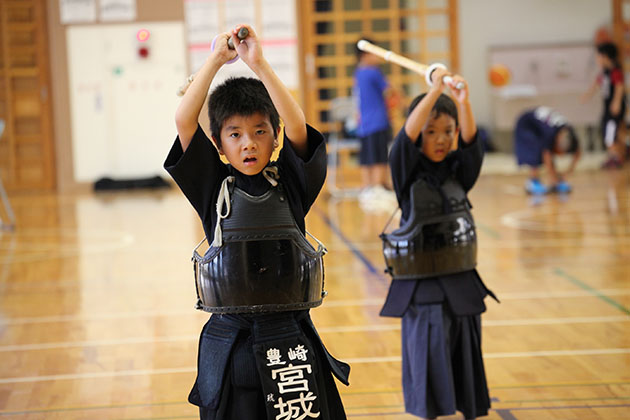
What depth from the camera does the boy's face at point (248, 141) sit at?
1.60 metres

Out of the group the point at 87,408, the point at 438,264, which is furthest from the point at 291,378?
the point at 87,408

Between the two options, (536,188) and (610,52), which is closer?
(536,188)

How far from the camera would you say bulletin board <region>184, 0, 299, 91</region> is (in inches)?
379

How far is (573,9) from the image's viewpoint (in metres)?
12.2

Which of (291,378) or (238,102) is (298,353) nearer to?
(291,378)

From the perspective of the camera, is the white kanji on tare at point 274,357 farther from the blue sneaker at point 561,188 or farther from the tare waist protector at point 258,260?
the blue sneaker at point 561,188

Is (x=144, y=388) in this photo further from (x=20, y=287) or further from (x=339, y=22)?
(x=339, y=22)

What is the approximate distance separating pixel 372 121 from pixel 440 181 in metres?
5.19

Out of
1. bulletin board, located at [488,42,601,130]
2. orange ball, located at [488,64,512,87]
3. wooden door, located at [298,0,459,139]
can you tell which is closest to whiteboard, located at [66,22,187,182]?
wooden door, located at [298,0,459,139]

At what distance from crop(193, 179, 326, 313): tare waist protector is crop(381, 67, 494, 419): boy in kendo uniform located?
2.17 ft

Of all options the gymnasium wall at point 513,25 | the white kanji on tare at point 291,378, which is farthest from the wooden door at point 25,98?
the white kanji on tare at point 291,378

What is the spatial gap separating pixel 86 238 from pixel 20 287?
5.54ft

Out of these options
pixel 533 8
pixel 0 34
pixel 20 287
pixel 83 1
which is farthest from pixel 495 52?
pixel 20 287

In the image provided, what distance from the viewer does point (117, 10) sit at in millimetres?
9648
